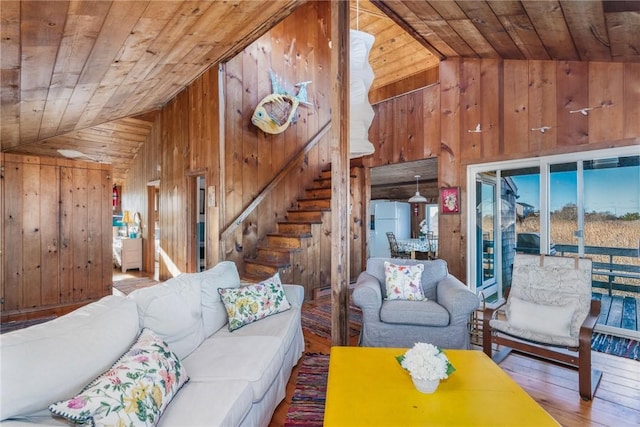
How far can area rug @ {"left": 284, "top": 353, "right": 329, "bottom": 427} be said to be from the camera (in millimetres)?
1939

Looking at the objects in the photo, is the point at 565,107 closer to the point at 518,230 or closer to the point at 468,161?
the point at 468,161

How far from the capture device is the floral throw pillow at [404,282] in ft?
9.78

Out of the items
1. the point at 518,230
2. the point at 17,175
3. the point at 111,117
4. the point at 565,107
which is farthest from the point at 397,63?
the point at 17,175

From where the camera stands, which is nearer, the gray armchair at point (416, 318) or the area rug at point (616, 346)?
the gray armchair at point (416, 318)

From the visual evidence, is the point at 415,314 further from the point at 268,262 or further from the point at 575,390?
the point at 268,262

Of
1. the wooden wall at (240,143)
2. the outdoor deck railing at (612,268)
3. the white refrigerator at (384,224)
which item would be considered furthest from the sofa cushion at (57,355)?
the white refrigerator at (384,224)

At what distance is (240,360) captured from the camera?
1832 mm

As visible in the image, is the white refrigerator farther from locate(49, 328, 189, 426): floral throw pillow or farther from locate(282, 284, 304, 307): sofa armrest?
locate(49, 328, 189, 426): floral throw pillow

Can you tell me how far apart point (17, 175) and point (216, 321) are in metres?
3.53

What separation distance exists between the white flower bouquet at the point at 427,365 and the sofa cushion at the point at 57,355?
135 centimetres

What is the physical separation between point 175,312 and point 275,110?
3.69 m

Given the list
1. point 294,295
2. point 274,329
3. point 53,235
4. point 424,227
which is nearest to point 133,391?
point 274,329

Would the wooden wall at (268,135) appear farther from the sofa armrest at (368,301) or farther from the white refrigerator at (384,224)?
the white refrigerator at (384,224)

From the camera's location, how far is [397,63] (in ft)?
20.4
